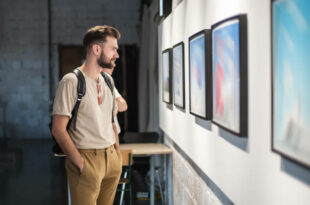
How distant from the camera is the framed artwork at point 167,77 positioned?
15.7 feet

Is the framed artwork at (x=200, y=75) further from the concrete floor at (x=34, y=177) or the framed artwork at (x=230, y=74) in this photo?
the concrete floor at (x=34, y=177)

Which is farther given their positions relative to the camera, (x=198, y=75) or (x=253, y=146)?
(x=198, y=75)

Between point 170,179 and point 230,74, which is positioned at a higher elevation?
point 230,74

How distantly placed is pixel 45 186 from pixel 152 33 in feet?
8.42

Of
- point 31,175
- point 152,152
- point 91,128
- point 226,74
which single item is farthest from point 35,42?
point 226,74

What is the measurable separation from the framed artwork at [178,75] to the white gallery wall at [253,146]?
70cm

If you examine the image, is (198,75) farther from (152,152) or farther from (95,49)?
(152,152)

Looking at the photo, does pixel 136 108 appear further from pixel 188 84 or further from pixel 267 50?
pixel 267 50

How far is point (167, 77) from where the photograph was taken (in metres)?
5.02

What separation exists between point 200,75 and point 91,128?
75 cm

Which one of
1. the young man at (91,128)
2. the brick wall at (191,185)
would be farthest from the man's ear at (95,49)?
the brick wall at (191,185)

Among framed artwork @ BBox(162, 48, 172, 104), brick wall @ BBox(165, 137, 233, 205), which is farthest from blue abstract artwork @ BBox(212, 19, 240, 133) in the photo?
framed artwork @ BBox(162, 48, 172, 104)

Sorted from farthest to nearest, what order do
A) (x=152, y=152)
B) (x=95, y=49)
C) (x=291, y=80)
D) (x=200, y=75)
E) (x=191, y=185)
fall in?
(x=152, y=152) → (x=191, y=185) → (x=200, y=75) → (x=95, y=49) → (x=291, y=80)

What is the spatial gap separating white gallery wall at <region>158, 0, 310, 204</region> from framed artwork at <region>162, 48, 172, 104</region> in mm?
1481
